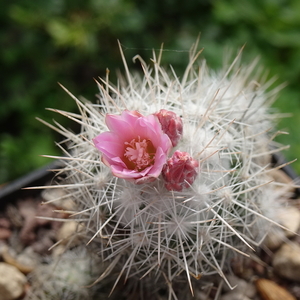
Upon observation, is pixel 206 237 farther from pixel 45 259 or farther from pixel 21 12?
pixel 21 12

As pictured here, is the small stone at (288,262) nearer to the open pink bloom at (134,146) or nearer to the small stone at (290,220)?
the small stone at (290,220)

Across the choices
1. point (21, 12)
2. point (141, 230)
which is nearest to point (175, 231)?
point (141, 230)

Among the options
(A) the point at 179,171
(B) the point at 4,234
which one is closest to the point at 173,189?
(A) the point at 179,171

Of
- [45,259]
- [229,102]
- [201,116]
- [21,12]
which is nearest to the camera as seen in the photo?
[201,116]

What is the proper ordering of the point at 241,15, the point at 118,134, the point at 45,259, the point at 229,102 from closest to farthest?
the point at 118,134 → the point at 229,102 → the point at 45,259 → the point at 241,15

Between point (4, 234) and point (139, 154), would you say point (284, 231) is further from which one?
point (4, 234)

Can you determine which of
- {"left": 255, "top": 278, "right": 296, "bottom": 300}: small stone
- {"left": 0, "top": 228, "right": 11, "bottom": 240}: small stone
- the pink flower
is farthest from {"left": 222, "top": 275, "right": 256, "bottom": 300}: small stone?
{"left": 0, "top": 228, "right": 11, "bottom": 240}: small stone

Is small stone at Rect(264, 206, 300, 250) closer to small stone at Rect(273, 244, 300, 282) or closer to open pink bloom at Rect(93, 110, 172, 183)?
small stone at Rect(273, 244, 300, 282)
